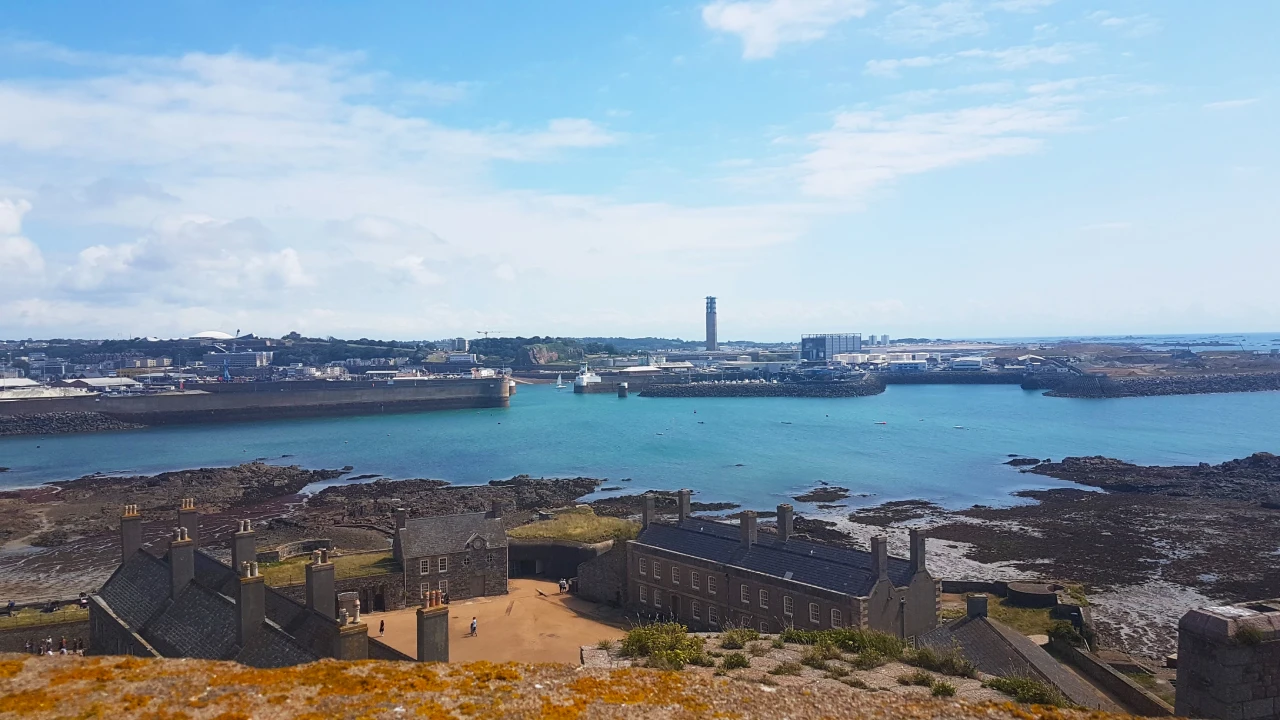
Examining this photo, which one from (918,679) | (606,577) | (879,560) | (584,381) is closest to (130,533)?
(606,577)

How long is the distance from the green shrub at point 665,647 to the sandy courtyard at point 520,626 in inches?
352

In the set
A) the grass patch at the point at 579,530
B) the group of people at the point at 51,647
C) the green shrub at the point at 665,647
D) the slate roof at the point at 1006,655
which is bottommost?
the grass patch at the point at 579,530

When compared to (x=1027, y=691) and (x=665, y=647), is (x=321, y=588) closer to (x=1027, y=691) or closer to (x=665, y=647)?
(x=665, y=647)

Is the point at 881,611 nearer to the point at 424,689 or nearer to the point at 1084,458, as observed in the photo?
the point at 424,689

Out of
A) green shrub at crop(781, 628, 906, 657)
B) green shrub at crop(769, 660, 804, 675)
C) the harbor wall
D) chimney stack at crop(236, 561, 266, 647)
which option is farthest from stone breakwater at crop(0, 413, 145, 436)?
green shrub at crop(769, 660, 804, 675)

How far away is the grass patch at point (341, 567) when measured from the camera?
2278cm

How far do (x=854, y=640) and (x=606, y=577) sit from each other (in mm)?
14071

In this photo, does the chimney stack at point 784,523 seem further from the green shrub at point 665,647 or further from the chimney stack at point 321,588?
the chimney stack at point 321,588

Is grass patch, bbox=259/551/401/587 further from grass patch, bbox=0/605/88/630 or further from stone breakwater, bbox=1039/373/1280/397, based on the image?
stone breakwater, bbox=1039/373/1280/397

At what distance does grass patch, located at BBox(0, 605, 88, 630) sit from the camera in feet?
65.3

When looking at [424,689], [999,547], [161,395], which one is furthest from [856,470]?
[161,395]

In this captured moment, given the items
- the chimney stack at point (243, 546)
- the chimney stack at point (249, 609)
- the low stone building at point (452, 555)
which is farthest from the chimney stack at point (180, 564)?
the low stone building at point (452, 555)

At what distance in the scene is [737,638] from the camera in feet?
40.4

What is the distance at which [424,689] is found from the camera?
307 inches
